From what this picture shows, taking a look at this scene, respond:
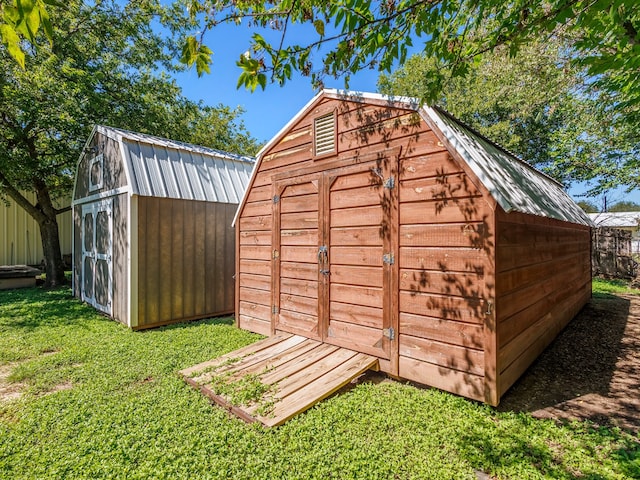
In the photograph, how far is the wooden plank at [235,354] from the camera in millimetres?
3760

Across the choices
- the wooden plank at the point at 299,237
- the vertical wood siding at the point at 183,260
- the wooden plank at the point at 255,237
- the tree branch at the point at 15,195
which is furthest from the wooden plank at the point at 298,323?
the tree branch at the point at 15,195

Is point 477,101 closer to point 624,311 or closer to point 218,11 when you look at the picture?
point 624,311

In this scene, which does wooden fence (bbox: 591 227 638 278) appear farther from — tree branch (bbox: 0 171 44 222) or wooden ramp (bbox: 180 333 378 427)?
tree branch (bbox: 0 171 44 222)

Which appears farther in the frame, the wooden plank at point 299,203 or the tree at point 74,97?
the tree at point 74,97

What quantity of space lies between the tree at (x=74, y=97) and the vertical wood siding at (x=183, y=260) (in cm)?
508

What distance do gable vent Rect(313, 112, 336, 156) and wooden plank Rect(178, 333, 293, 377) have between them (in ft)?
9.03

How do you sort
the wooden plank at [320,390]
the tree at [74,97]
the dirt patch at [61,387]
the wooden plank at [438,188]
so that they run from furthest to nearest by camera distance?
the tree at [74,97] < the dirt patch at [61,387] < the wooden plank at [438,188] < the wooden plank at [320,390]

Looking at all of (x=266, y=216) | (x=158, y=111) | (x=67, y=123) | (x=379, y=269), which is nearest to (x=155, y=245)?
(x=266, y=216)

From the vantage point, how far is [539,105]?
440 inches

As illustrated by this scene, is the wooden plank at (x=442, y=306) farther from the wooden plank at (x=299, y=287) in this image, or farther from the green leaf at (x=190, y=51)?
the green leaf at (x=190, y=51)

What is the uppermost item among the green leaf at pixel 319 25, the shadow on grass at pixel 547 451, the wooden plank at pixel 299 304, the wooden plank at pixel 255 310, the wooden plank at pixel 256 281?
the green leaf at pixel 319 25

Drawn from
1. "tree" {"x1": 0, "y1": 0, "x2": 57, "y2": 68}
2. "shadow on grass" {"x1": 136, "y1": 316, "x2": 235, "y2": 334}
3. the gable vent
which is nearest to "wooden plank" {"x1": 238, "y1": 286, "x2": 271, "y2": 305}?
"shadow on grass" {"x1": 136, "y1": 316, "x2": 235, "y2": 334}

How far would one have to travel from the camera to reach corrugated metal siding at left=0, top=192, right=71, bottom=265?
12078mm

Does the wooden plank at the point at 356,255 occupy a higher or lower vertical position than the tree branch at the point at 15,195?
lower
